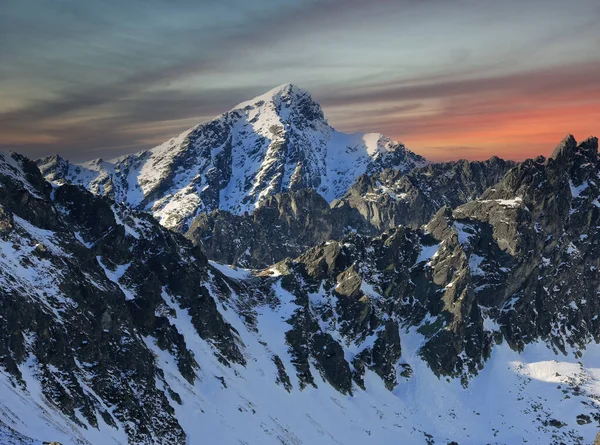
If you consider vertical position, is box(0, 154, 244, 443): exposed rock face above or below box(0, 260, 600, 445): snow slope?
above

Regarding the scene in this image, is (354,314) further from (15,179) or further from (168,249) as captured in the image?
(15,179)

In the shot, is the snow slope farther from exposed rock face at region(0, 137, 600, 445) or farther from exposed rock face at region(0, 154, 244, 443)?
exposed rock face at region(0, 154, 244, 443)

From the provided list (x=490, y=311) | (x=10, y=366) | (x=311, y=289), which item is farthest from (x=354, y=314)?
(x=10, y=366)

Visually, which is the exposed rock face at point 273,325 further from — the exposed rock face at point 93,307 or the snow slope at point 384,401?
the snow slope at point 384,401

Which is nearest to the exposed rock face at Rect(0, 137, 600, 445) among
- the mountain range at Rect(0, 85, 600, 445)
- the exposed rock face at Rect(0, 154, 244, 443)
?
the exposed rock face at Rect(0, 154, 244, 443)

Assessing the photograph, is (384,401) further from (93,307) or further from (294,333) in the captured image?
(93,307)

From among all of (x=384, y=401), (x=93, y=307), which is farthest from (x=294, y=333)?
(x=93, y=307)

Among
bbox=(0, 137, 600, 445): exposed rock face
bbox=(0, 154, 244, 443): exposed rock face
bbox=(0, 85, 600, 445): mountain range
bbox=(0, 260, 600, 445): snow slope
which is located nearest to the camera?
bbox=(0, 154, 244, 443): exposed rock face

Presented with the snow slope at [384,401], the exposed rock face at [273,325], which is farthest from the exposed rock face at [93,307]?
the snow slope at [384,401]
